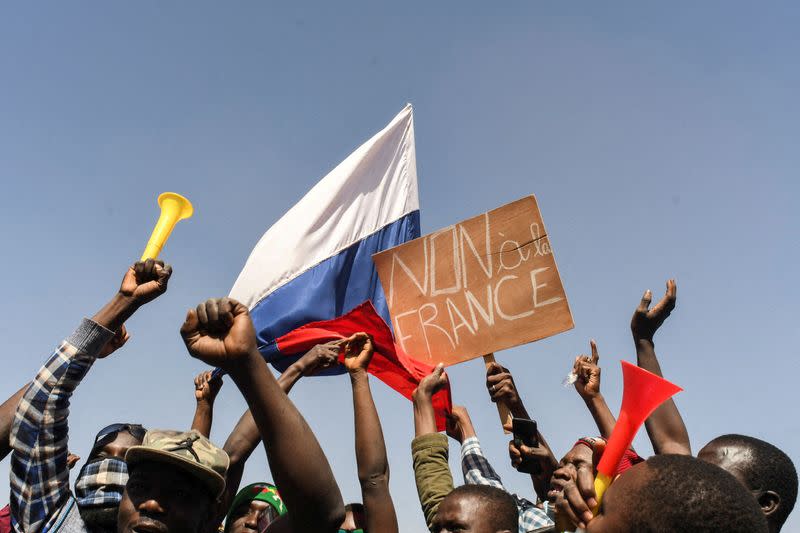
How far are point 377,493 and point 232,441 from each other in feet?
3.14

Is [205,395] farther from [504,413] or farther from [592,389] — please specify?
[592,389]

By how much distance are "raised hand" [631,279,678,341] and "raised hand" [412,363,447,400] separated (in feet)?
3.80

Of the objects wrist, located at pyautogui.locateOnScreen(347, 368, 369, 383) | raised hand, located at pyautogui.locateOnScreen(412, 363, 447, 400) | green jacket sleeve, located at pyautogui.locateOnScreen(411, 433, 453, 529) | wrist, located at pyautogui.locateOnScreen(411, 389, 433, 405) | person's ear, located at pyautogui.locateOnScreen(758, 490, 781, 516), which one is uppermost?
wrist, located at pyautogui.locateOnScreen(347, 368, 369, 383)

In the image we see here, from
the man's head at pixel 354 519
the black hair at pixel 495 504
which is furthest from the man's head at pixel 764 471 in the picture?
the man's head at pixel 354 519

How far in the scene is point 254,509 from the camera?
409cm

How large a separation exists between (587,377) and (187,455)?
2607mm

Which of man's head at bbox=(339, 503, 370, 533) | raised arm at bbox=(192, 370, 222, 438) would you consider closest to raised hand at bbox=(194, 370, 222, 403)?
raised arm at bbox=(192, 370, 222, 438)

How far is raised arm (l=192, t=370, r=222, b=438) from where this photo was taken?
428 centimetres

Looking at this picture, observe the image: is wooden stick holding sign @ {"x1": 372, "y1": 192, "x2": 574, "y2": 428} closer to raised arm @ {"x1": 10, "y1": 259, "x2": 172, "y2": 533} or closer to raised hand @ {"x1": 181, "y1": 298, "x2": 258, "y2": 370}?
raised arm @ {"x1": 10, "y1": 259, "x2": 172, "y2": 533}

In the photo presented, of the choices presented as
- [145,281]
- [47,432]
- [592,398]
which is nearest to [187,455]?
[47,432]

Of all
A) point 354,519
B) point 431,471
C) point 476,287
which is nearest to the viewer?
point 431,471

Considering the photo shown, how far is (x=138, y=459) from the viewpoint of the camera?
8.22ft

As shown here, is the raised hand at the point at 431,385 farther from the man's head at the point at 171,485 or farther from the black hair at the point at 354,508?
the man's head at the point at 171,485

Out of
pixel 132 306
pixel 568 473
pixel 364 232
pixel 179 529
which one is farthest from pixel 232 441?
pixel 364 232
